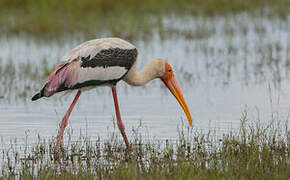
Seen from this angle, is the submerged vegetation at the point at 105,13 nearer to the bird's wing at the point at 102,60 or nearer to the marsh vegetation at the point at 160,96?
the marsh vegetation at the point at 160,96

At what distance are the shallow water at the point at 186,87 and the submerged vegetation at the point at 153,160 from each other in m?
0.36

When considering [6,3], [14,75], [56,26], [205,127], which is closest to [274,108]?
[205,127]

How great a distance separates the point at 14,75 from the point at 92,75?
164 inches

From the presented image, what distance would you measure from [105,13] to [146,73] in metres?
8.79

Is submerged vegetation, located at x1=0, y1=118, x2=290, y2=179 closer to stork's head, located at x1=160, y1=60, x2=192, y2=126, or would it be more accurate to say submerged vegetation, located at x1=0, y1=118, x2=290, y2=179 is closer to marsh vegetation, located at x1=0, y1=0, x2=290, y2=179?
marsh vegetation, located at x1=0, y1=0, x2=290, y2=179

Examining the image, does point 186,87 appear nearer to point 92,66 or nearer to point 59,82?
point 92,66

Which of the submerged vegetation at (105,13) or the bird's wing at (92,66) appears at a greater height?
the submerged vegetation at (105,13)

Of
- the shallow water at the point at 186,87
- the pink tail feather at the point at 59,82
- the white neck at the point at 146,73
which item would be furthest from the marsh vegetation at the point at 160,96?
the white neck at the point at 146,73

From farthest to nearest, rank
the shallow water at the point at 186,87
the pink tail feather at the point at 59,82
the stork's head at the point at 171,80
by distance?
the shallow water at the point at 186,87, the stork's head at the point at 171,80, the pink tail feather at the point at 59,82

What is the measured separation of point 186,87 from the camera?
1007 centimetres

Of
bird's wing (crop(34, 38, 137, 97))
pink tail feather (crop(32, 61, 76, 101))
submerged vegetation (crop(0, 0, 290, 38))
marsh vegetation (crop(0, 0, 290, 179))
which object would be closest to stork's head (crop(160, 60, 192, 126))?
marsh vegetation (crop(0, 0, 290, 179))

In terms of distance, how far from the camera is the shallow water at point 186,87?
8.12 metres

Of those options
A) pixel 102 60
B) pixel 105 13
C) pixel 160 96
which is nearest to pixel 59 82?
pixel 102 60

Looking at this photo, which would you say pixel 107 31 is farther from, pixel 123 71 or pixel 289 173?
pixel 289 173
